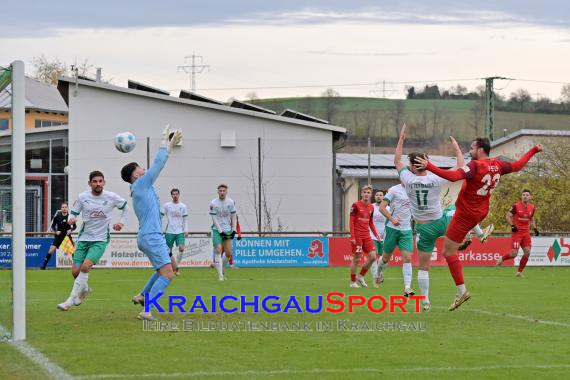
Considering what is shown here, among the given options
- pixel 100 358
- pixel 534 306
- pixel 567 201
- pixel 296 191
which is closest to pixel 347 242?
pixel 296 191

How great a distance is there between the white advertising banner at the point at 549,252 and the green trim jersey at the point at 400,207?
49.9 feet

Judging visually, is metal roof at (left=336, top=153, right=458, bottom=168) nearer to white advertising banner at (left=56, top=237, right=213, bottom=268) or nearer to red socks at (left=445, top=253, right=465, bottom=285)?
white advertising banner at (left=56, top=237, right=213, bottom=268)

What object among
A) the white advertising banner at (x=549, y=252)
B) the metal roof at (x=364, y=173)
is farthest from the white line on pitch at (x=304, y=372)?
the metal roof at (x=364, y=173)

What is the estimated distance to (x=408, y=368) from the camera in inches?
365

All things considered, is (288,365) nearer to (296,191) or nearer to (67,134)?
(296,191)

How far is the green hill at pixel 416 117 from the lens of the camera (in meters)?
74.2

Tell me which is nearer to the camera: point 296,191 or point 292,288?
point 292,288

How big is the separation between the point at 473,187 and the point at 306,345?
385 centimetres

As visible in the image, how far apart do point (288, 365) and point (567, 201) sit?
34872 mm

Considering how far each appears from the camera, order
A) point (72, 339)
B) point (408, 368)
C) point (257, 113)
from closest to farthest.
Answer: point (408, 368) < point (72, 339) < point (257, 113)

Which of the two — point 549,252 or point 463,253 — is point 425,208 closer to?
point 463,253

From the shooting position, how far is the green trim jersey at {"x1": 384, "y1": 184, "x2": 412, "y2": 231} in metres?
18.6

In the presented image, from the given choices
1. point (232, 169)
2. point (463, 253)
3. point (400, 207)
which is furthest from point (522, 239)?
point (232, 169)

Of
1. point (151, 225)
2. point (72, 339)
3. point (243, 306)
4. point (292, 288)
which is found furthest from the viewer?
point (292, 288)
